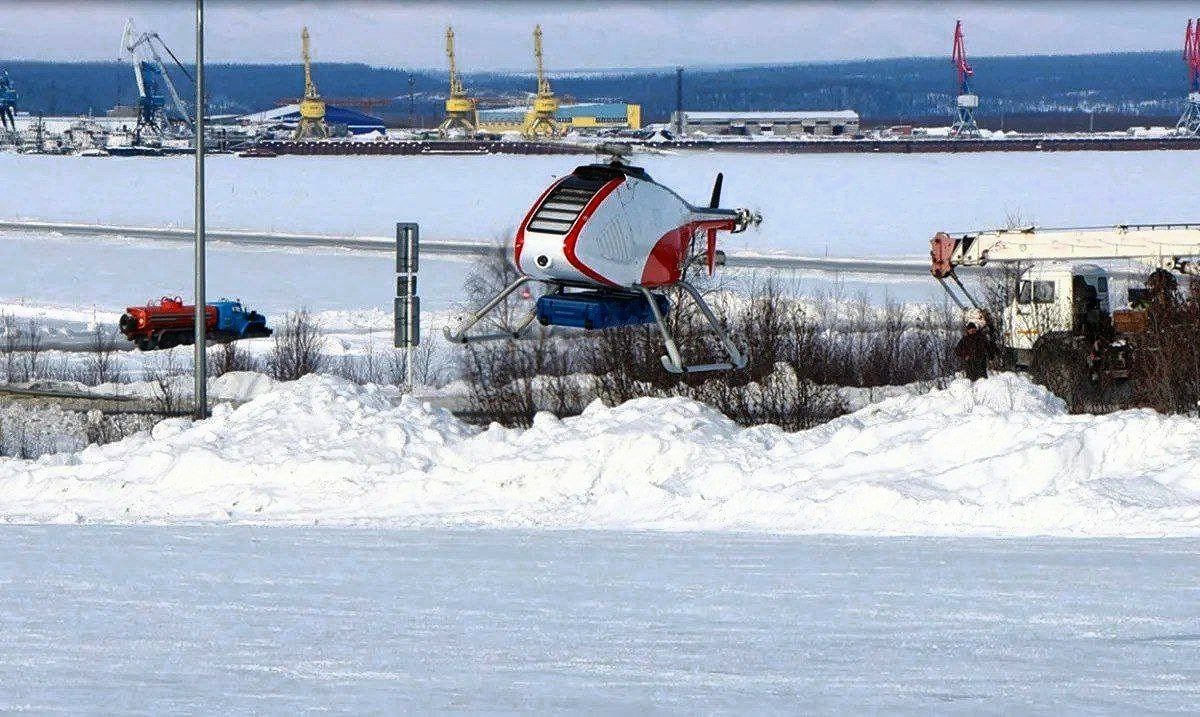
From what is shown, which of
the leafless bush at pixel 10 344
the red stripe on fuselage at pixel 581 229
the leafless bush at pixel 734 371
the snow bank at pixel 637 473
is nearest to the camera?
the snow bank at pixel 637 473

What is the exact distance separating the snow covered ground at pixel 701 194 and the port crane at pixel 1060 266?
88.9 feet

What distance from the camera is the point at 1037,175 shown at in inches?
3410

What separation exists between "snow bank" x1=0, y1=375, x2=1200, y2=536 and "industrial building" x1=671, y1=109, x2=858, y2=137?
15459 centimetres

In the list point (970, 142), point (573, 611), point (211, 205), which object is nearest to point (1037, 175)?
point (211, 205)

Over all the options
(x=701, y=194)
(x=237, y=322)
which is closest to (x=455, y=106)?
(x=701, y=194)

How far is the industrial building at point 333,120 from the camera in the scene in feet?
614

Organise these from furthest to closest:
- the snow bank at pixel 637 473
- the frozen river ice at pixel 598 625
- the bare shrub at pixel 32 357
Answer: the bare shrub at pixel 32 357 < the snow bank at pixel 637 473 < the frozen river ice at pixel 598 625

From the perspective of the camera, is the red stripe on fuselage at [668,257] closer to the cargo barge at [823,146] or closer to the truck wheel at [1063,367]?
the truck wheel at [1063,367]

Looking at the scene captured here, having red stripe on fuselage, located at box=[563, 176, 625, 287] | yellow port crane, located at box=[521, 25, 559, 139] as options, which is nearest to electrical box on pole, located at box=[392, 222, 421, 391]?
red stripe on fuselage, located at box=[563, 176, 625, 287]

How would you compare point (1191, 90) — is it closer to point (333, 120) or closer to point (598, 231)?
point (333, 120)

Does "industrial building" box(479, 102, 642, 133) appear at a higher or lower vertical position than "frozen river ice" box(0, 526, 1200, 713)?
higher

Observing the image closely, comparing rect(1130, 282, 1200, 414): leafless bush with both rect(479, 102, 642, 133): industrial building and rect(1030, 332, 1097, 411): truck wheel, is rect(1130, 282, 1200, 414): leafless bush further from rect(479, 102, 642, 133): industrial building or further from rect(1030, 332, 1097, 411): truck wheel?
rect(479, 102, 642, 133): industrial building

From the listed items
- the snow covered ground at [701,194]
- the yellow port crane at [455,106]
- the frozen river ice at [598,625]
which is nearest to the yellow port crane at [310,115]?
the yellow port crane at [455,106]

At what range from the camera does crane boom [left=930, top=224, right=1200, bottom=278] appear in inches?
912
